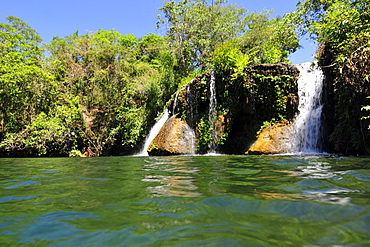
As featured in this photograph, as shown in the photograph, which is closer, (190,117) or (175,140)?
(175,140)

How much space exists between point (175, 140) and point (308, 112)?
653cm

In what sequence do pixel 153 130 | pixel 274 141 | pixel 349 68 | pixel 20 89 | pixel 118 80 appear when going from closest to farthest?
pixel 349 68 → pixel 274 141 → pixel 153 130 → pixel 20 89 → pixel 118 80

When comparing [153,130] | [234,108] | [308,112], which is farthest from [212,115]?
[153,130]

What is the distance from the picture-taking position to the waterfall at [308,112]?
10786 millimetres

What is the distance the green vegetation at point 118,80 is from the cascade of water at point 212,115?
1.08 feet

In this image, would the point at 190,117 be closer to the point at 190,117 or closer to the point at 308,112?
the point at 190,117

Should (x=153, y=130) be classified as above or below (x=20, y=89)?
below

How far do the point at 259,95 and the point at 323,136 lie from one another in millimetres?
3515

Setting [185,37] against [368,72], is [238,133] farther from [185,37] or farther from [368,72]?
[185,37]

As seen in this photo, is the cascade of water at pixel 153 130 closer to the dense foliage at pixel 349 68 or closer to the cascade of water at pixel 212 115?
the cascade of water at pixel 212 115

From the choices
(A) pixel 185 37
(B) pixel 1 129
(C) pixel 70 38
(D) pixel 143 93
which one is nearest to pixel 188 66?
(A) pixel 185 37

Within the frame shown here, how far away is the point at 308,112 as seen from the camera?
1142 cm

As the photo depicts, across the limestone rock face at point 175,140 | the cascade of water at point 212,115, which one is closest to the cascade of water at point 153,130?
the limestone rock face at point 175,140

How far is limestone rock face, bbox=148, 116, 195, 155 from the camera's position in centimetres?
1282
